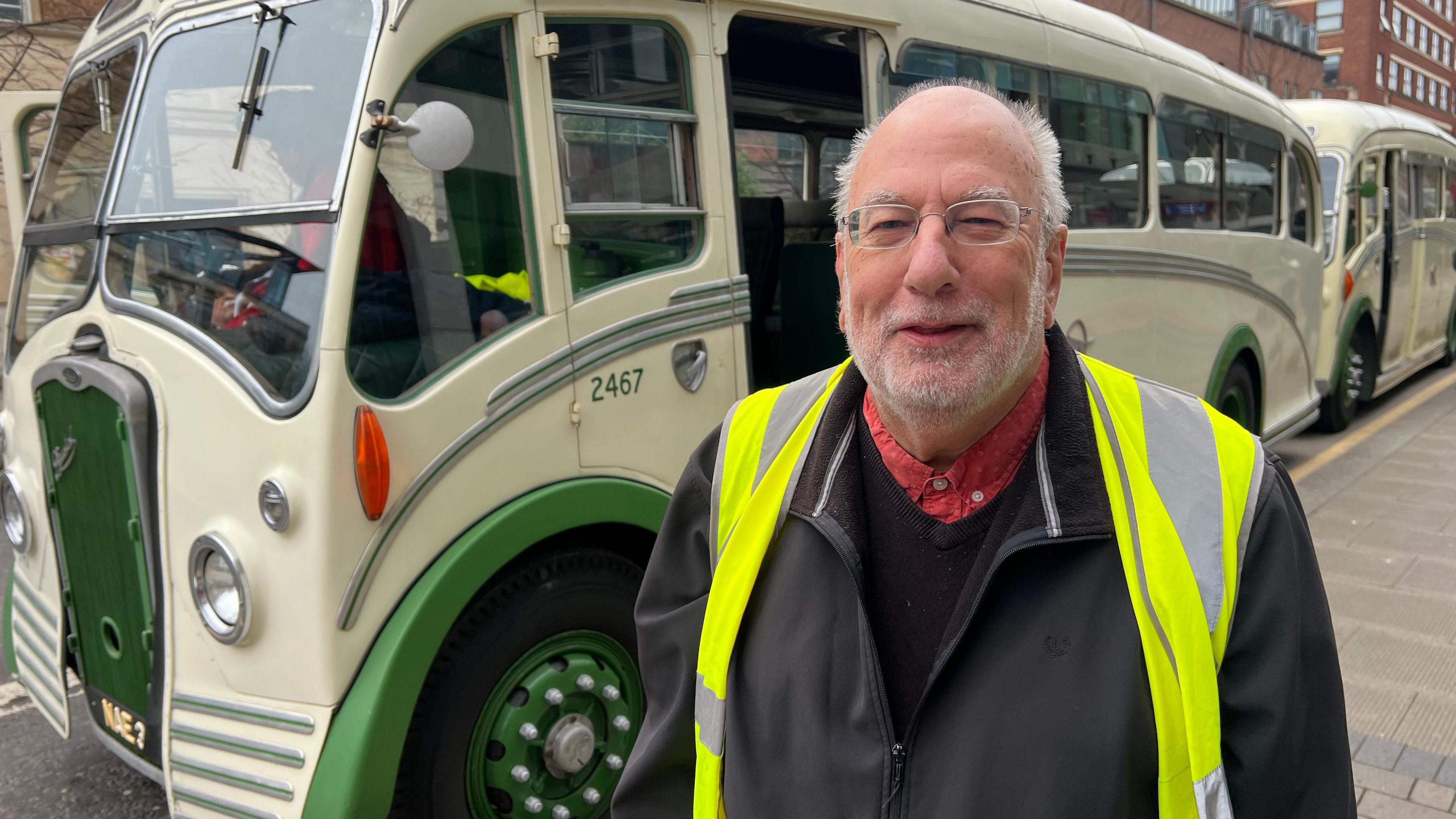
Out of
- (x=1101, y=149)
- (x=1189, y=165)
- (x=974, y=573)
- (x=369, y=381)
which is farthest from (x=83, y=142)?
(x=1189, y=165)

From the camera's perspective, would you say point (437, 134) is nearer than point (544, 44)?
Yes

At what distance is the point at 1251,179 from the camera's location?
7.16 metres

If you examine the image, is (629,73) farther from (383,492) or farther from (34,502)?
(34,502)

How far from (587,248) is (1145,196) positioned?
3826mm

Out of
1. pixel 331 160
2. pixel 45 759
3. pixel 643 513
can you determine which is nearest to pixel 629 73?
pixel 331 160

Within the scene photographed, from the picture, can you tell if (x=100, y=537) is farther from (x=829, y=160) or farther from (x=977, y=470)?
(x=829, y=160)

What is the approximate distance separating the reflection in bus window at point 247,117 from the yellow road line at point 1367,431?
6126mm

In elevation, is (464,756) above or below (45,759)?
above

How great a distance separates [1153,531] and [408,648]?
1.93m

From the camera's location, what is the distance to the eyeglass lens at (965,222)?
1.53 meters

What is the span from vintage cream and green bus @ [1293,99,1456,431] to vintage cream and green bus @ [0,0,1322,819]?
7.38 metres

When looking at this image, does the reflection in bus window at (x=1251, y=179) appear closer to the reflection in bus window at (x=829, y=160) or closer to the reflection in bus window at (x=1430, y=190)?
the reflection in bus window at (x=829, y=160)

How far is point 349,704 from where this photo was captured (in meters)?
2.64

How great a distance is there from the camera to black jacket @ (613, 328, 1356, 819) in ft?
4.35
